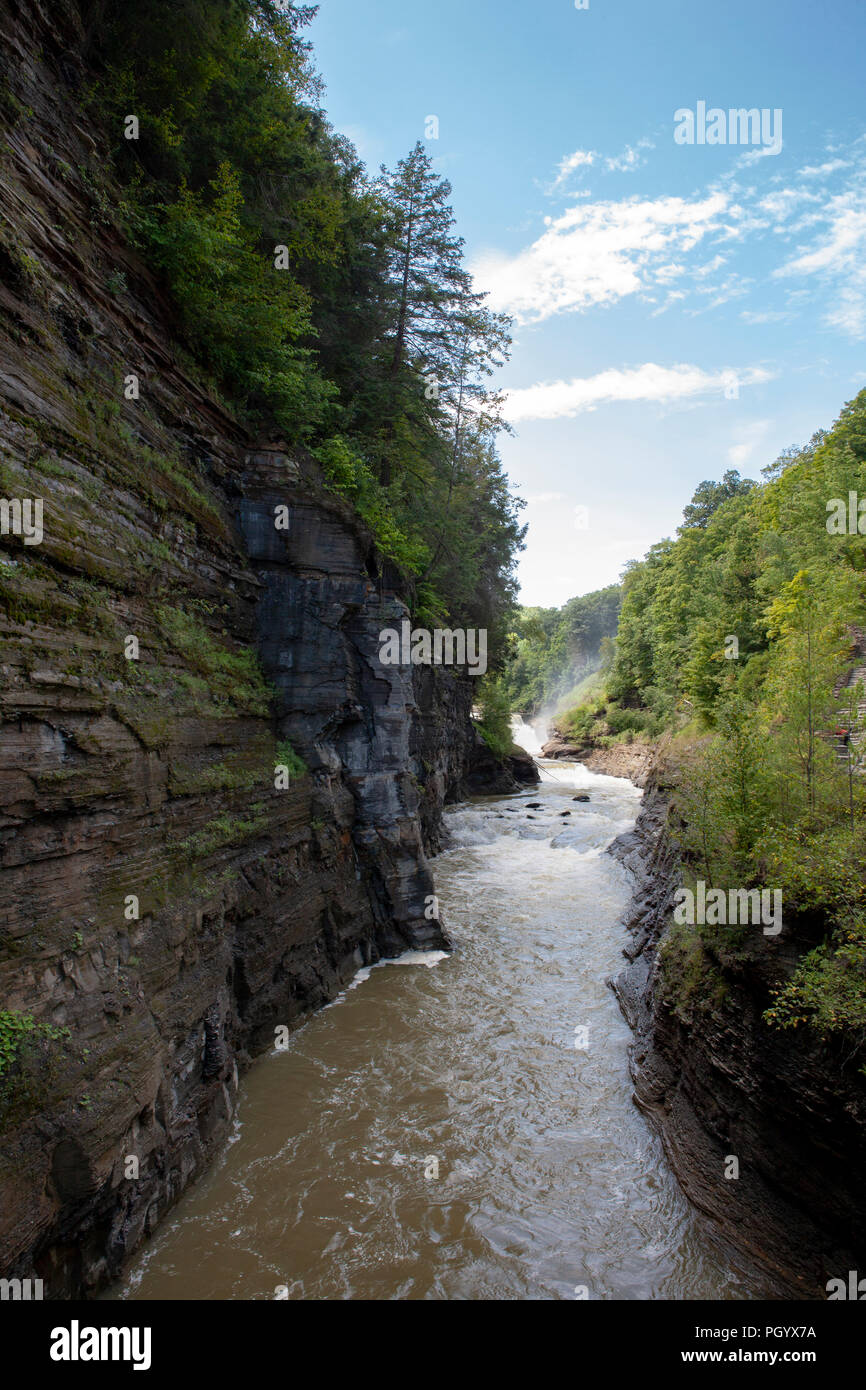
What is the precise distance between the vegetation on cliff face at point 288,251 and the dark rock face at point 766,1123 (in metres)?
11.7

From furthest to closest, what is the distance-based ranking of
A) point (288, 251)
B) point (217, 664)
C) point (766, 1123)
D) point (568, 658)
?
point (568, 658)
point (288, 251)
point (217, 664)
point (766, 1123)

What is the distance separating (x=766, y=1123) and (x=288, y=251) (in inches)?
688

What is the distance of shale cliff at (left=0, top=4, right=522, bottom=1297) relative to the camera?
527 cm

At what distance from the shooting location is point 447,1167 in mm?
7422

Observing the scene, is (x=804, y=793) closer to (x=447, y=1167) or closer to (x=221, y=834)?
(x=447, y=1167)

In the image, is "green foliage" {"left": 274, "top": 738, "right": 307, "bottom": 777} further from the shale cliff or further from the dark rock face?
the dark rock face

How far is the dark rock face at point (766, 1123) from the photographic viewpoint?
17.1 feet

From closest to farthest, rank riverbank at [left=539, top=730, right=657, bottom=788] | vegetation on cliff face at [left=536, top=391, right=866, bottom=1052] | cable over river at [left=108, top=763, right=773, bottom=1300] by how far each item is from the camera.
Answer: vegetation on cliff face at [left=536, top=391, right=866, bottom=1052], cable over river at [left=108, top=763, right=773, bottom=1300], riverbank at [left=539, top=730, right=657, bottom=788]

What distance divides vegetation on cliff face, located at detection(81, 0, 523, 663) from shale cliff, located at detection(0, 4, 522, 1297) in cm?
105

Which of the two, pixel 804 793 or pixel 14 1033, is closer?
pixel 14 1033

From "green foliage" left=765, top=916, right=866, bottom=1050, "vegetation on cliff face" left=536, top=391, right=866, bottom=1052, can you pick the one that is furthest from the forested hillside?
"green foliage" left=765, top=916, right=866, bottom=1050

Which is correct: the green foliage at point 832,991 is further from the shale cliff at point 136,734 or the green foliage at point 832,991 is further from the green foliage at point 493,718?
the green foliage at point 493,718

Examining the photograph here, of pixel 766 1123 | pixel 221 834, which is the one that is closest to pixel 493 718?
pixel 221 834

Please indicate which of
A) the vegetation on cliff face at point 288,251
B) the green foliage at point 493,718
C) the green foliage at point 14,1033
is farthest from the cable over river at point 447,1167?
the green foliage at point 493,718
